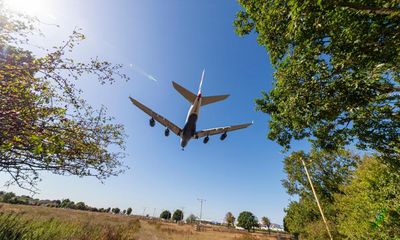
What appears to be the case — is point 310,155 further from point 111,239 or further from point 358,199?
point 111,239

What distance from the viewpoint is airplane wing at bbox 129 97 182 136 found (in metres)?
20.9

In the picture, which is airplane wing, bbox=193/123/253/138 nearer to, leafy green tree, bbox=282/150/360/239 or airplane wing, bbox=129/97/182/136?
airplane wing, bbox=129/97/182/136

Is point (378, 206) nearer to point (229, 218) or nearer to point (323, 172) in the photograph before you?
point (323, 172)

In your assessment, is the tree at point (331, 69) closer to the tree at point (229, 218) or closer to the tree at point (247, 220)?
the tree at point (247, 220)

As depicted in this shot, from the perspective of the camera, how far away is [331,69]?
9.84 m

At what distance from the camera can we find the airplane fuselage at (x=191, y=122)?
21312 millimetres

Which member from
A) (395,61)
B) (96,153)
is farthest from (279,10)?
(96,153)

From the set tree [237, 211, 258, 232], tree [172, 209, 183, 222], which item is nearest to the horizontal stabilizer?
tree [237, 211, 258, 232]

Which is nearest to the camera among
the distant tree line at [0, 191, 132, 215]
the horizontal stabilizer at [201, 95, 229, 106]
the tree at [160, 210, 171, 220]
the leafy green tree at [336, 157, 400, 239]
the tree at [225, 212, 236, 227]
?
the leafy green tree at [336, 157, 400, 239]

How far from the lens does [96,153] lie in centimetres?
610

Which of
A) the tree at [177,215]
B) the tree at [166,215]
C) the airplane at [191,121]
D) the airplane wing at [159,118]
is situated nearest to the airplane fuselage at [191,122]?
the airplane at [191,121]

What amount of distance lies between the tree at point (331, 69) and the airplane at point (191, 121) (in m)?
9.55

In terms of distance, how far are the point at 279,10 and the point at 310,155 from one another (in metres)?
30.7

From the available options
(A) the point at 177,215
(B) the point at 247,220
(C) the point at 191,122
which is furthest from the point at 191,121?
(A) the point at 177,215
